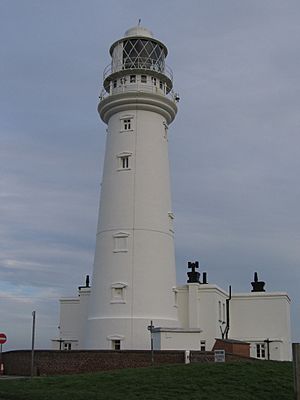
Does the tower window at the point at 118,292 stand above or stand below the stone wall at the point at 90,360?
above

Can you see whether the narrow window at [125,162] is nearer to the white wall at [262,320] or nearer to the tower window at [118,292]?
the tower window at [118,292]

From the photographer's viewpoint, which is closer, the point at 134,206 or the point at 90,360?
the point at 90,360

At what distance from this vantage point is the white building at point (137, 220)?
93.9 feet

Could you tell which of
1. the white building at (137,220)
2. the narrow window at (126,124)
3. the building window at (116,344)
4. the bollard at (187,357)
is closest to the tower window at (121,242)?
the white building at (137,220)

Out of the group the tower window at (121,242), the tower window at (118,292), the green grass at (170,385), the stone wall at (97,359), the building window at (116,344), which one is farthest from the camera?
the tower window at (121,242)

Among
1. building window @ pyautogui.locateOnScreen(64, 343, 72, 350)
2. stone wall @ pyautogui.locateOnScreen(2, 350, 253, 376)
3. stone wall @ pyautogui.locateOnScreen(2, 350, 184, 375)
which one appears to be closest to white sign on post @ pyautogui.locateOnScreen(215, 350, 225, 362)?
stone wall @ pyautogui.locateOnScreen(2, 350, 253, 376)

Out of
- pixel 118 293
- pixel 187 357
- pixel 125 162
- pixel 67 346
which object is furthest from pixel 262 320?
pixel 125 162

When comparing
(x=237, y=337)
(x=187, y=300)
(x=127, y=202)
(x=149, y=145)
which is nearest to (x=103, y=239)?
(x=127, y=202)

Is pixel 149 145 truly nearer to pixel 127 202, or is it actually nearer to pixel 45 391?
pixel 127 202

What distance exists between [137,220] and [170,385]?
12261mm

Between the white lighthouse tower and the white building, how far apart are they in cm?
5

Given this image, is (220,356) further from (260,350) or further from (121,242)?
(260,350)

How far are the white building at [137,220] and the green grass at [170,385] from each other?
6.94m

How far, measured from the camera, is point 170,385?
18.2 metres
